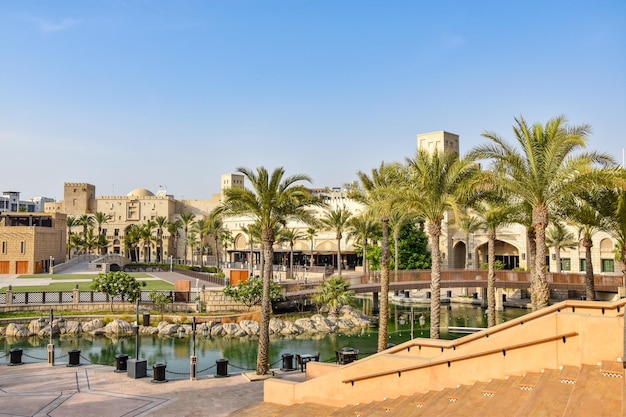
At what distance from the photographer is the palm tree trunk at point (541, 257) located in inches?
650

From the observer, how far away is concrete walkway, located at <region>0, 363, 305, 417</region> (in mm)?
13719

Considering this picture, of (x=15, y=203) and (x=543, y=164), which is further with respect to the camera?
(x=15, y=203)

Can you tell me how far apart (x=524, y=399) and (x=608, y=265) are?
50.7 meters

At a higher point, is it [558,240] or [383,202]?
[383,202]

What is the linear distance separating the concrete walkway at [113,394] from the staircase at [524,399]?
3.03 m

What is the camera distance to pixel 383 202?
60.3 ft

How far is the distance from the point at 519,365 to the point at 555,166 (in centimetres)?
734

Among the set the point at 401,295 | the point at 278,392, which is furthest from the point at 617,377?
the point at 401,295

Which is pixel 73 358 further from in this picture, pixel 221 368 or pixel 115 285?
pixel 115 285

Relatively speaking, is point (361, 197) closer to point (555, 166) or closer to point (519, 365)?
point (555, 166)

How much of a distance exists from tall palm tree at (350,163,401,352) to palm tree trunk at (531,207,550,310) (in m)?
4.75

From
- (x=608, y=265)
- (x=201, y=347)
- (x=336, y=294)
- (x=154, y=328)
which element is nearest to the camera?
(x=201, y=347)

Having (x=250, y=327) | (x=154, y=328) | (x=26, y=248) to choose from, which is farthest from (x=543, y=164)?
(x=26, y=248)

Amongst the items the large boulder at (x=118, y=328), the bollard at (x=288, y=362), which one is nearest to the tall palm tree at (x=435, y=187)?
the bollard at (x=288, y=362)
